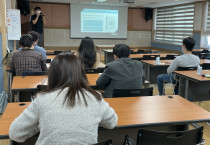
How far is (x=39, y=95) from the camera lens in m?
1.26

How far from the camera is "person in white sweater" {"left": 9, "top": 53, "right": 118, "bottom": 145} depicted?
1.20 meters

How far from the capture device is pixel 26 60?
332 centimetres

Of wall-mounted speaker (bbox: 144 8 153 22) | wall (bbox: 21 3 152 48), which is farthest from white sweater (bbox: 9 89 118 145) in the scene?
wall-mounted speaker (bbox: 144 8 153 22)

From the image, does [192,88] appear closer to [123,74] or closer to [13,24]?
[123,74]

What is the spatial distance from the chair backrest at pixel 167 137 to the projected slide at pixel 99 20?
9.84m

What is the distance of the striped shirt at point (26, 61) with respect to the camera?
3.32 m

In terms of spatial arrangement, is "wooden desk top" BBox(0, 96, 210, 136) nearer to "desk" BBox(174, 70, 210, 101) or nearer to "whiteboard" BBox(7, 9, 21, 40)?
"desk" BBox(174, 70, 210, 101)

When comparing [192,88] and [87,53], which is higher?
[87,53]

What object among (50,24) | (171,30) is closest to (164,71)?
(171,30)

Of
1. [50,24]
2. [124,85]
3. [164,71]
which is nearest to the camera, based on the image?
[124,85]

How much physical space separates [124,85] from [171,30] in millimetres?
9016

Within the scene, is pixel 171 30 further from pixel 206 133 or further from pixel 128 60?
pixel 128 60

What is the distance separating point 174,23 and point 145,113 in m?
9.58

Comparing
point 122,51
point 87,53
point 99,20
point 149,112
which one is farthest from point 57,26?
point 149,112
